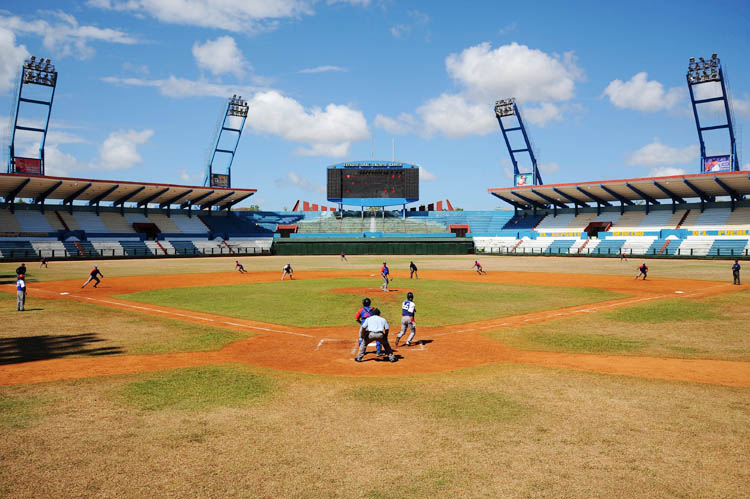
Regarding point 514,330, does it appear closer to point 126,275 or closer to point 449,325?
point 449,325

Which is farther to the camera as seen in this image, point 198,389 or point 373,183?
point 373,183

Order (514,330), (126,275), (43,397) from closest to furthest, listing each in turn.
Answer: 1. (43,397)
2. (514,330)
3. (126,275)

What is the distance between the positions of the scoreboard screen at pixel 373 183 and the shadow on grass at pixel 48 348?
7129 centimetres

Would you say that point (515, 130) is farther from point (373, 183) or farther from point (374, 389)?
point (374, 389)

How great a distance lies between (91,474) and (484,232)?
8627 centimetres

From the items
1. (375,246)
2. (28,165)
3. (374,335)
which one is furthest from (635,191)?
(28,165)

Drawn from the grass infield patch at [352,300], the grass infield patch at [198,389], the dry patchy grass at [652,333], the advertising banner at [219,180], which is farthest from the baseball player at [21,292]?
the advertising banner at [219,180]

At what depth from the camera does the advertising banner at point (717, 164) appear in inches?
2559

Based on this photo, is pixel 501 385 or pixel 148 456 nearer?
pixel 148 456

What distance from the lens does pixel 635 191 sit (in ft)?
234

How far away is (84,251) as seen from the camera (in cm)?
6425

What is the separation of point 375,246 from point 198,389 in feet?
226

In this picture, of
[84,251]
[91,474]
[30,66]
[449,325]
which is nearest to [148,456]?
[91,474]

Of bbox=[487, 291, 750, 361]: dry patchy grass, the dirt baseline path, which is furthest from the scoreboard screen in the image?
the dirt baseline path
